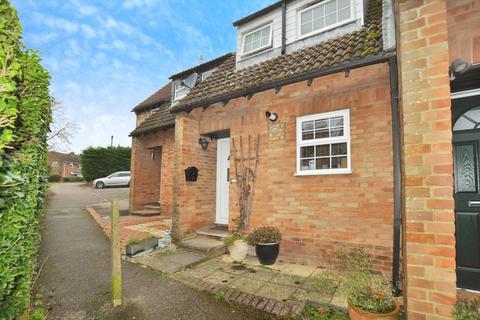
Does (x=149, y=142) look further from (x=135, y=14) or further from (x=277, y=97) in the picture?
(x=277, y=97)

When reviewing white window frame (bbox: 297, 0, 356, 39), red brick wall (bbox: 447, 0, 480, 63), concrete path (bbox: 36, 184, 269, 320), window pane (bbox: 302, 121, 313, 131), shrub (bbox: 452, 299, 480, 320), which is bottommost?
concrete path (bbox: 36, 184, 269, 320)

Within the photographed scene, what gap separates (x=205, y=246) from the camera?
216 inches

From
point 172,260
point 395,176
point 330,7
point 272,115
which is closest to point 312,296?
point 395,176

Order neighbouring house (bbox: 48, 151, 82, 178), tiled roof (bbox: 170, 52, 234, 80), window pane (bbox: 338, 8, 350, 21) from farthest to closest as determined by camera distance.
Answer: neighbouring house (bbox: 48, 151, 82, 178) < tiled roof (bbox: 170, 52, 234, 80) < window pane (bbox: 338, 8, 350, 21)

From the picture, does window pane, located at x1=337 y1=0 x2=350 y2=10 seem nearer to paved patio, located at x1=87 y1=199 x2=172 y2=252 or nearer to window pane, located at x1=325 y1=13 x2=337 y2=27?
window pane, located at x1=325 y1=13 x2=337 y2=27

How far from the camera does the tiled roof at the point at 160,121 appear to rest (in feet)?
31.6

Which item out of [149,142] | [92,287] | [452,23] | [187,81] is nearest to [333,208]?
[452,23]

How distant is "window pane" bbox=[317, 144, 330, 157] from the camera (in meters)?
4.76

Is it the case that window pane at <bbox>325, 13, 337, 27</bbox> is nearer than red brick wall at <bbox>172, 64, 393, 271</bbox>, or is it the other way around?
red brick wall at <bbox>172, 64, 393, 271</bbox>

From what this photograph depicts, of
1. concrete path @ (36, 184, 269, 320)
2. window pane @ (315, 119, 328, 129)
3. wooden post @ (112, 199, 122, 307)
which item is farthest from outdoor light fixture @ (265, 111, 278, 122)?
concrete path @ (36, 184, 269, 320)

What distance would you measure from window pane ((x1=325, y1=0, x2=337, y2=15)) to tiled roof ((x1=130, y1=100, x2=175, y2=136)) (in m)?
6.33

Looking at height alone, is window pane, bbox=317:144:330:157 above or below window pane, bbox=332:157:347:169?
above

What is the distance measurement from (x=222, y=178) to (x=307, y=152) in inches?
114

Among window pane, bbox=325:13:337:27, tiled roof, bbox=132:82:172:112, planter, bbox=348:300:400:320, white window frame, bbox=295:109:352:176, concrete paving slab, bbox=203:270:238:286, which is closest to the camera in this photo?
planter, bbox=348:300:400:320
